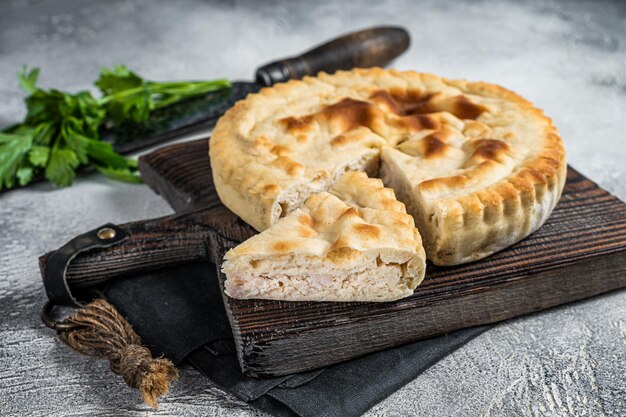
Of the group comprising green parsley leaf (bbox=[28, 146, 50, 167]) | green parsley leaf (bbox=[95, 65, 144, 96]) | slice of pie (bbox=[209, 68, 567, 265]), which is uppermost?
slice of pie (bbox=[209, 68, 567, 265])

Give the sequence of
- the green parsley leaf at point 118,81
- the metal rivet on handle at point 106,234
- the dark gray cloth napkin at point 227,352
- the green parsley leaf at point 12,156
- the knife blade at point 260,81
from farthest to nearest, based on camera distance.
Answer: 1. the green parsley leaf at point 118,81
2. the knife blade at point 260,81
3. the green parsley leaf at point 12,156
4. the metal rivet on handle at point 106,234
5. the dark gray cloth napkin at point 227,352

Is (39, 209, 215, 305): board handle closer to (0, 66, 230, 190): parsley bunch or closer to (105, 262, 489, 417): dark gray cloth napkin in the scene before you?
(105, 262, 489, 417): dark gray cloth napkin

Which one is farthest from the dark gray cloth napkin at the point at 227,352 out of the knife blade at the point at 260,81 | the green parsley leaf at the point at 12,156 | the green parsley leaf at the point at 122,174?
the knife blade at the point at 260,81

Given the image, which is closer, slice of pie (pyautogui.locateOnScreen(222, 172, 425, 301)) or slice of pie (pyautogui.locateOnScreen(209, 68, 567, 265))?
slice of pie (pyautogui.locateOnScreen(222, 172, 425, 301))

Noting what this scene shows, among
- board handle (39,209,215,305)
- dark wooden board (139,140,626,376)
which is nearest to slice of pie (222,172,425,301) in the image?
dark wooden board (139,140,626,376)

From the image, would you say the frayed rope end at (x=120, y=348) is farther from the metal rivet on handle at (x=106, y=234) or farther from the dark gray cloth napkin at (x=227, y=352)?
the metal rivet on handle at (x=106, y=234)

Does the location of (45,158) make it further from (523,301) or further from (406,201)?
(523,301)

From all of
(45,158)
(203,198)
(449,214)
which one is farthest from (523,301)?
(45,158)
